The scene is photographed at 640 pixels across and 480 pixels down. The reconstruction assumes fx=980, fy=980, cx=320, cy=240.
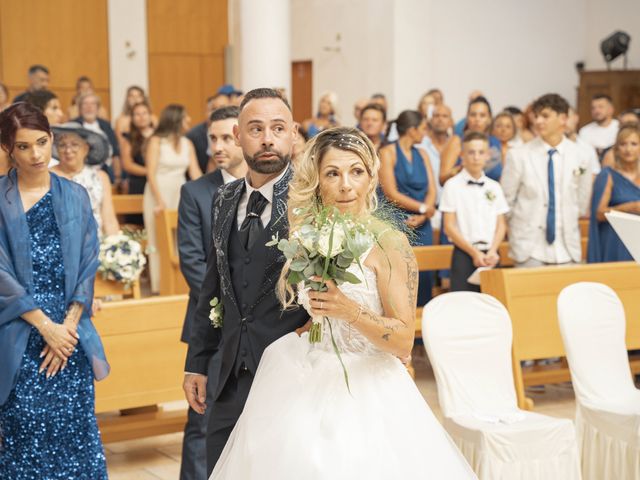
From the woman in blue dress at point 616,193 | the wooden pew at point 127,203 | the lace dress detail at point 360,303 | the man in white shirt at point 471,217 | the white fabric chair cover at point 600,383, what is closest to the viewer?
the lace dress detail at point 360,303

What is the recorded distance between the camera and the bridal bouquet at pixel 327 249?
2523 millimetres

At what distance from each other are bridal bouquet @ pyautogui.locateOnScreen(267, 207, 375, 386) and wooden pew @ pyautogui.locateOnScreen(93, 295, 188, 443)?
8.06 ft

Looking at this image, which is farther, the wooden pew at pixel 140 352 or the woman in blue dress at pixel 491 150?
the woman in blue dress at pixel 491 150

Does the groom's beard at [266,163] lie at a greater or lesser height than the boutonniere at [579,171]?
greater

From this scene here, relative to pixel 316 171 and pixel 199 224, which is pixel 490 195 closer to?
pixel 199 224

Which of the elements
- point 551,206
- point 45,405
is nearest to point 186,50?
point 551,206

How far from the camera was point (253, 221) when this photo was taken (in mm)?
3029

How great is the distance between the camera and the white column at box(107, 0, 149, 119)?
14.7 metres

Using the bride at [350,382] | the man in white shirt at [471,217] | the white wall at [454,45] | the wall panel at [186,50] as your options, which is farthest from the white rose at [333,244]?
the wall panel at [186,50]

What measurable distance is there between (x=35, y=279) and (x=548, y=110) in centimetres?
399

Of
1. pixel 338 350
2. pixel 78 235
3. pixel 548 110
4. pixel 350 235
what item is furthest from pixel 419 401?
pixel 548 110

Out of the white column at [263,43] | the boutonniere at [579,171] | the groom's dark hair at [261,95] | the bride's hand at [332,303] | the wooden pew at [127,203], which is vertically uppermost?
the white column at [263,43]

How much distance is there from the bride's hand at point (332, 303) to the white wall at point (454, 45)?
1139 cm

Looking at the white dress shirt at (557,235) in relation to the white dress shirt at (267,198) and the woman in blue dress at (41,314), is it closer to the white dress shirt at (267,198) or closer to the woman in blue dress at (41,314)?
the woman in blue dress at (41,314)
